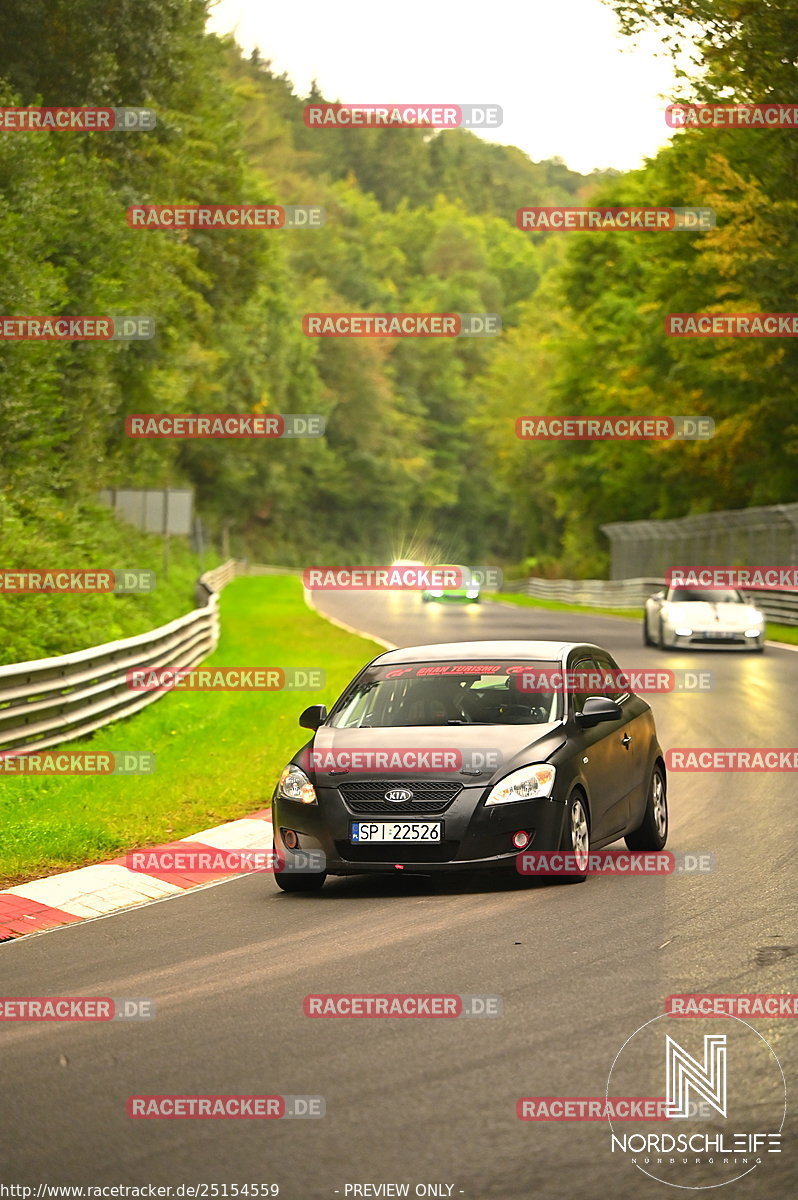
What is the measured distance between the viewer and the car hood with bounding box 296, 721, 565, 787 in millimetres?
10109

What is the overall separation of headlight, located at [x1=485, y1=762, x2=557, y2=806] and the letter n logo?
141 inches

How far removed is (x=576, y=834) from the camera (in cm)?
1044

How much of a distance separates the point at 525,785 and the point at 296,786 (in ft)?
4.57

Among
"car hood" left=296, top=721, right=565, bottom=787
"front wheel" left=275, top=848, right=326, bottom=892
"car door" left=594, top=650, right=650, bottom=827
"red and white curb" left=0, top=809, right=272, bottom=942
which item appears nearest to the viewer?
"red and white curb" left=0, top=809, right=272, bottom=942

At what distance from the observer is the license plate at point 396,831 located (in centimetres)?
995

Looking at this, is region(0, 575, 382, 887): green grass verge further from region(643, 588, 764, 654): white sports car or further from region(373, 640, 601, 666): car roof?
region(643, 588, 764, 654): white sports car

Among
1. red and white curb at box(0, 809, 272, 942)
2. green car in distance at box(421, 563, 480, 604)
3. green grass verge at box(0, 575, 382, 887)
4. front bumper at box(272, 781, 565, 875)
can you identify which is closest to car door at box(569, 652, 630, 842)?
front bumper at box(272, 781, 565, 875)

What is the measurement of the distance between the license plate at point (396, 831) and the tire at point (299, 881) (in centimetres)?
46

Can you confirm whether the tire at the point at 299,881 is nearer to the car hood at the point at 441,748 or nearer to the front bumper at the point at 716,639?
the car hood at the point at 441,748

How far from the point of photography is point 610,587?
6619 centimetres

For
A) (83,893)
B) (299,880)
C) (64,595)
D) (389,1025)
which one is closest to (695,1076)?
(389,1025)

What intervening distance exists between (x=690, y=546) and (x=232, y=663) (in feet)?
85.3

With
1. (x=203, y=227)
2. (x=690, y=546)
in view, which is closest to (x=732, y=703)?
(x=203, y=227)

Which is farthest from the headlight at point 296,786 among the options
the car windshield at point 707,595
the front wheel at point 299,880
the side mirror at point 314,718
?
the car windshield at point 707,595
